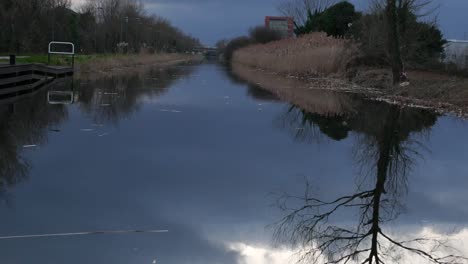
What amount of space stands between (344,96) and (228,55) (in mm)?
107250

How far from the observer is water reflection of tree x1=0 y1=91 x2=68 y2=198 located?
7.65 meters

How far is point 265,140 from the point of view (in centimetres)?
1138

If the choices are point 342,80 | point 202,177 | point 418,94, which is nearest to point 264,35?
point 342,80

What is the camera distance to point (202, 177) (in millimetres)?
7930

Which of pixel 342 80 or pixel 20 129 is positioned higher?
pixel 342 80

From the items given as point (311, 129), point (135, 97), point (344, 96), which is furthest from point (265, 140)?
point (344, 96)

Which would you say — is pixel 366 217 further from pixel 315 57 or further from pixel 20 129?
pixel 315 57

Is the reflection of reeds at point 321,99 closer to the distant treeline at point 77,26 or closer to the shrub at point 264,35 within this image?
the distant treeline at point 77,26

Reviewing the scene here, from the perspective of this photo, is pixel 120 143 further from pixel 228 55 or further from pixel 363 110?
pixel 228 55

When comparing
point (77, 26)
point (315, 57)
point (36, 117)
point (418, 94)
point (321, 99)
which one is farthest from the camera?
point (77, 26)

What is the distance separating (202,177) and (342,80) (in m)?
22.3

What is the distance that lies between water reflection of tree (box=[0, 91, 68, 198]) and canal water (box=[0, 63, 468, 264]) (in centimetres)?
3

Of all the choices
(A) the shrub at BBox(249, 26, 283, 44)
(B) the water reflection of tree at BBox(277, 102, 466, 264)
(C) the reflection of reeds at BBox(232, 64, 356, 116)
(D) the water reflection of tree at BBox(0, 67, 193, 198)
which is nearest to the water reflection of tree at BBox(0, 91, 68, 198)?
(D) the water reflection of tree at BBox(0, 67, 193, 198)

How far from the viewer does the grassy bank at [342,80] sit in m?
18.3
